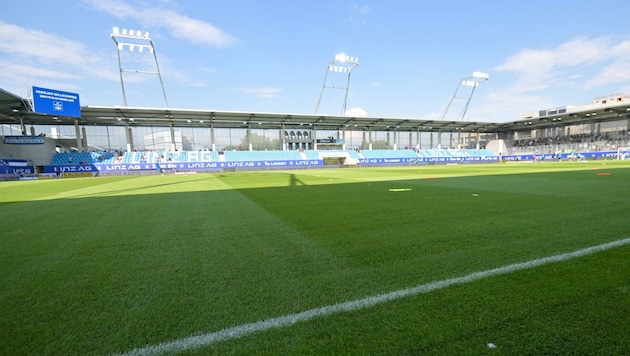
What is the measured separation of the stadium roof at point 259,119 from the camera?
34719mm

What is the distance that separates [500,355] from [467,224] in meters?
3.46

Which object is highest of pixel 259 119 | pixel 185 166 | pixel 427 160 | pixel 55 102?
pixel 55 102

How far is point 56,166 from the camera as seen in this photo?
35.2 meters

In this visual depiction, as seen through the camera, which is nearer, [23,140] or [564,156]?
[23,140]

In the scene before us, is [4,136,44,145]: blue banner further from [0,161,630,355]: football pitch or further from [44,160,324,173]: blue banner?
[0,161,630,355]: football pitch

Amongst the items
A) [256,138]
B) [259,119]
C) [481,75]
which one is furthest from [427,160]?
[256,138]

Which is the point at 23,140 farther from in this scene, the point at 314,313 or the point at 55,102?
the point at 314,313

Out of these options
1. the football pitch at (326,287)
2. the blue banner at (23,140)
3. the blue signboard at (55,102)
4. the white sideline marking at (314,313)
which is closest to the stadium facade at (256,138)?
the blue banner at (23,140)

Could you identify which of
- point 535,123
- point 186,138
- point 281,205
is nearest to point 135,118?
point 186,138

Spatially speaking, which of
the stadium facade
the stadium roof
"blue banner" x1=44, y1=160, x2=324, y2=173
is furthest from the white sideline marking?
"blue banner" x1=44, y1=160, x2=324, y2=173

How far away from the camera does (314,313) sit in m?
2.15

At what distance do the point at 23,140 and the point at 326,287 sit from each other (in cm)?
4780

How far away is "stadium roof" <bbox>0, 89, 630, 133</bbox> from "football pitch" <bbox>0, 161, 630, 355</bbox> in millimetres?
35459

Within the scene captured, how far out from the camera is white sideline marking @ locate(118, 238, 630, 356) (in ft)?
5.94
